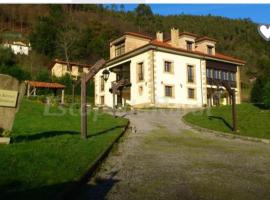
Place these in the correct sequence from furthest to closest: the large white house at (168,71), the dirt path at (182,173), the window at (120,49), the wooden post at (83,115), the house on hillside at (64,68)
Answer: the house on hillside at (64,68)
the window at (120,49)
the large white house at (168,71)
the wooden post at (83,115)
the dirt path at (182,173)

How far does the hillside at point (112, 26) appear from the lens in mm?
65875

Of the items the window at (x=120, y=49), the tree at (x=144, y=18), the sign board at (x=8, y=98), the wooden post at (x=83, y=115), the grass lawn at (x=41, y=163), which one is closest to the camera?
the grass lawn at (x=41, y=163)

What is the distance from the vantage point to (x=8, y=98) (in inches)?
440

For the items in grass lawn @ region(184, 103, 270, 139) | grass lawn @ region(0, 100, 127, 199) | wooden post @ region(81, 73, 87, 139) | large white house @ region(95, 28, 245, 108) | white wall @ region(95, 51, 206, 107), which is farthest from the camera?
large white house @ region(95, 28, 245, 108)

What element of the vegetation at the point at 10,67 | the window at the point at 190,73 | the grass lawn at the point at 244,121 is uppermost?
the vegetation at the point at 10,67

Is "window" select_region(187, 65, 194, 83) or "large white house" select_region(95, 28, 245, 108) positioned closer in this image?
"large white house" select_region(95, 28, 245, 108)

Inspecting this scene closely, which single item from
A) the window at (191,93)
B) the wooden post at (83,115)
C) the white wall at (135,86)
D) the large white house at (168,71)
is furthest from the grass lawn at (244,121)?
the window at (191,93)

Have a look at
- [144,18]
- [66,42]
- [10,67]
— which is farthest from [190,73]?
[144,18]

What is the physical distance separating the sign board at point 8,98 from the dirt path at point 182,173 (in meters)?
3.32

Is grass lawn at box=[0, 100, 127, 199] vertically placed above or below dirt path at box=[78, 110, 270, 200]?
above

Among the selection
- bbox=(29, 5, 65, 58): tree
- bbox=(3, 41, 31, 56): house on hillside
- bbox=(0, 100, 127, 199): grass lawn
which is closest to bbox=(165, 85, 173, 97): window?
bbox=(0, 100, 127, 199): grass lawn

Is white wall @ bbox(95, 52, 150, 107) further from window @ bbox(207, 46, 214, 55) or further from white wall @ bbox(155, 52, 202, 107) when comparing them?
window @ bbox(207, 46, 214, 55)

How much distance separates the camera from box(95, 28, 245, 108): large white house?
126 ft

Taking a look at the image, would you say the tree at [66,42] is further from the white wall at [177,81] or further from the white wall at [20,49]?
the white wall at [177,81]
